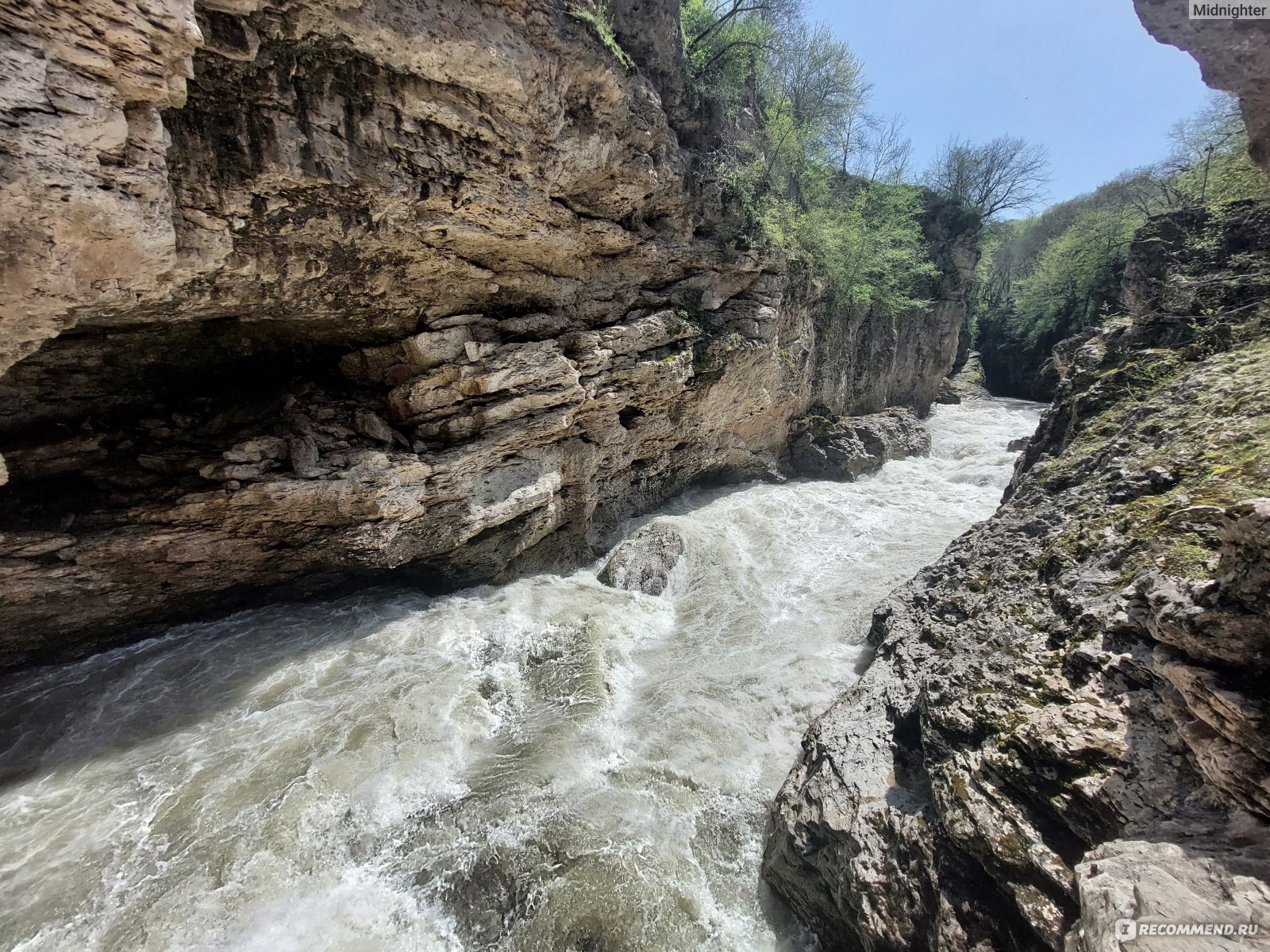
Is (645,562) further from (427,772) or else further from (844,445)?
(844,445)

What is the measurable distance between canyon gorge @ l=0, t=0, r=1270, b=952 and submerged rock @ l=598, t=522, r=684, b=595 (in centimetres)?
10

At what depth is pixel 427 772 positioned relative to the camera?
585 centimetres

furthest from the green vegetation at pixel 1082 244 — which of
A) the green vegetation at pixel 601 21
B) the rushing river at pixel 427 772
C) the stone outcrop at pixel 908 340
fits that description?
the rushing river at pixel 427 772

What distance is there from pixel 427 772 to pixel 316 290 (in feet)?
21.5

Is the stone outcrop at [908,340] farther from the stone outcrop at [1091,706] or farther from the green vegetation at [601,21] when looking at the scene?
the stone outcrop at [1091,706]

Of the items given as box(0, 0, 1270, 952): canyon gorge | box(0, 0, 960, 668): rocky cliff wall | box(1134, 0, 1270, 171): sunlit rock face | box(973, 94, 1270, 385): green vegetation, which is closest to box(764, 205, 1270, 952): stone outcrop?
box(0, 0, 1270, 952): canyon gorge

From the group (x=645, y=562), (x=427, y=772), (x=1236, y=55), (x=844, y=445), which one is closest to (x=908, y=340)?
(x=844, y=445)

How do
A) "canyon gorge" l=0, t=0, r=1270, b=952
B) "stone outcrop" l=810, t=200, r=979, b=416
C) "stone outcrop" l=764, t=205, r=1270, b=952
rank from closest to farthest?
"stone outcrop" l=764, t=205, r=1270, b=952 → "canyon gorge" l=0, t=0, r=1270, b=952 → "stone outcrop" l=810, t=200, r=979, b=416

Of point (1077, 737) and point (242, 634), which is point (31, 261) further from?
point (1077, 737)

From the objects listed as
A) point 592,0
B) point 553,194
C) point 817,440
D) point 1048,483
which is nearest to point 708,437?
point 817,440

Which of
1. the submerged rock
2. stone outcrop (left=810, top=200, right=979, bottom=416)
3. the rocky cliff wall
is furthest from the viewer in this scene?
stone outcrop (left=810, top=200, right=979, bottom=416)

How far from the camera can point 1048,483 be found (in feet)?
20.0

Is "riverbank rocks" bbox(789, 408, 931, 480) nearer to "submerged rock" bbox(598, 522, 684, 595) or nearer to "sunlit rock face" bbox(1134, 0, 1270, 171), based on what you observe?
"submerged rock" bbox(598, 522, 684, 595)

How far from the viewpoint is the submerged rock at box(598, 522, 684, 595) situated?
10.1 meters
